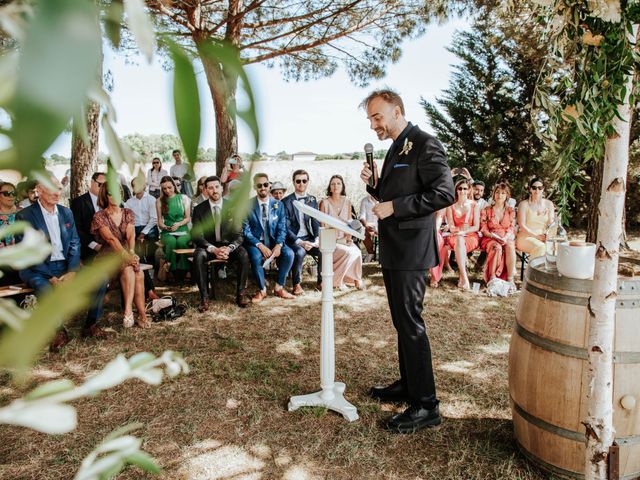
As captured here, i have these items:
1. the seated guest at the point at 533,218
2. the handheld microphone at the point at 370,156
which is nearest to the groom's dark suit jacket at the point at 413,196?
the handheld microphone at the point at 370,156

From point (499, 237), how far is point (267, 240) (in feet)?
9.85

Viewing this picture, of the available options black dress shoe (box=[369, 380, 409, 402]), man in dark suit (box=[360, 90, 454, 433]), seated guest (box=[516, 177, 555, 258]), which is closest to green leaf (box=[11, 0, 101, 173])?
man in dark suit (box=[360, 90, 454, 433])

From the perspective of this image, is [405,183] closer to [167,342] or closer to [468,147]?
[167,342]

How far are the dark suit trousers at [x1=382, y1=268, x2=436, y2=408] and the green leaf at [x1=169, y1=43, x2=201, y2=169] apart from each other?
7.75 feet

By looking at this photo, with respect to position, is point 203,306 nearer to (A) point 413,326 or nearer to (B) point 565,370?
(A) point 413,326

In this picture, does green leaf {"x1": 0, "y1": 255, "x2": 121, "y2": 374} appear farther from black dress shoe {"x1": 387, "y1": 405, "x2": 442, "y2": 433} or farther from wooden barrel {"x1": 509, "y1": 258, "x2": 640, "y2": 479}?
black dress shoe {"x1": 387, "y1": 405, "x2": 442, "y2": 433}

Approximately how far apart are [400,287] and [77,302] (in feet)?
8.00

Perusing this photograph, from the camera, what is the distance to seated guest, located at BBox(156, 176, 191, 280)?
601cm

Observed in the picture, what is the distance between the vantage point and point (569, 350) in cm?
206

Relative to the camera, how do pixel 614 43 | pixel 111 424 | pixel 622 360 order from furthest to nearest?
pixel 111 424, pixel 622 360, pixel 614 43

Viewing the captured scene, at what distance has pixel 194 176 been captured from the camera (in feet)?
1.21

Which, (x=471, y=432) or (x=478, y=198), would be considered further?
(x=478, y=198)

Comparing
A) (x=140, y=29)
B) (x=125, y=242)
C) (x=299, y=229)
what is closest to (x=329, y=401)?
(x=125, y=242)

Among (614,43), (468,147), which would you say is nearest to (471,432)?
(614,43)
